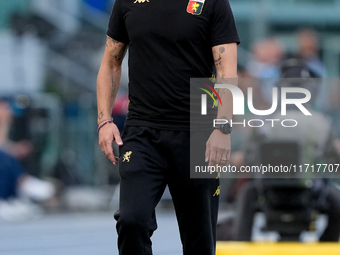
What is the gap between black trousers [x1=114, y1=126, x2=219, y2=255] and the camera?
351 centimetres

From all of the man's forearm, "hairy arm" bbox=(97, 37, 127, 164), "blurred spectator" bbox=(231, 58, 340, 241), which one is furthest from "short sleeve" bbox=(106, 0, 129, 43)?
"blurred spectator" bbox=(231, 58, 340, 241)

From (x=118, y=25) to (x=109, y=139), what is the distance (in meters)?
0.65

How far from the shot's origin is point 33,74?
10.7m

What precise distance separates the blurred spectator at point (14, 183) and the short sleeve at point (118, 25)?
606 cm

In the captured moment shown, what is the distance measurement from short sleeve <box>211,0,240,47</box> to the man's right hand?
2.34 ft


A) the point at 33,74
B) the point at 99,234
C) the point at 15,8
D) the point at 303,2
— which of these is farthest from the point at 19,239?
the point at 303,2

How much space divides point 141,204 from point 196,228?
35cm

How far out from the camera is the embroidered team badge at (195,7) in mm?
3590

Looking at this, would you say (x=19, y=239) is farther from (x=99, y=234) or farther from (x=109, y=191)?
(x=109, y=191)

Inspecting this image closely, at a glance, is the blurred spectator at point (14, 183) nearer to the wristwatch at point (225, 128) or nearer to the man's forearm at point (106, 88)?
the man's forearm at point (106, 88)

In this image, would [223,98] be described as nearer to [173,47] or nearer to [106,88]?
[173,47]

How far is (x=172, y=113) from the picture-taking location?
3.61m

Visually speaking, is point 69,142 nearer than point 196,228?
No

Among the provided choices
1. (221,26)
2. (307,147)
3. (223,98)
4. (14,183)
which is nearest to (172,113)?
(223,98)
